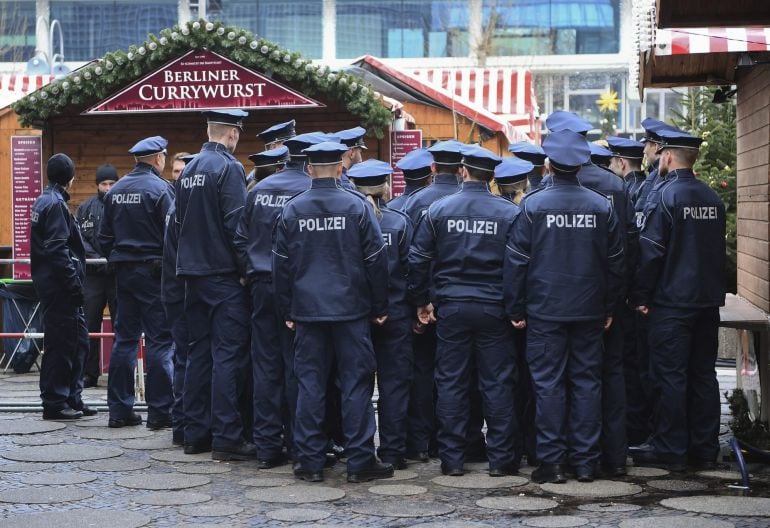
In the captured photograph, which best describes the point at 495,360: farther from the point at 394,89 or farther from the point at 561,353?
the point at 394,89

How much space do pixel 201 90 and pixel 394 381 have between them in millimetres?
6361

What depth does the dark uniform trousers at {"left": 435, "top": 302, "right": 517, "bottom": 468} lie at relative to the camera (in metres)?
7.97

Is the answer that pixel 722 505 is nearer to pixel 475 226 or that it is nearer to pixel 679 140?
pixel 475 226

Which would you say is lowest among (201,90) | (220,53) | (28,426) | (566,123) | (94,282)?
(28,426)

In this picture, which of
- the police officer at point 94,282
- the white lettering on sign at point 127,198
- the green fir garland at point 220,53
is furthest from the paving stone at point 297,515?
the green fir garland at point 220,53

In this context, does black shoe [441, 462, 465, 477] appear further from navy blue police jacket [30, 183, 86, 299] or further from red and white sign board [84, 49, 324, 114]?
red and white sign board [84, 49, 324, 114]

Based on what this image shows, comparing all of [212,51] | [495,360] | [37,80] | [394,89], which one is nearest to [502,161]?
[495,360]

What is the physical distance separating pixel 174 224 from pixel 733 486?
4.21 meters

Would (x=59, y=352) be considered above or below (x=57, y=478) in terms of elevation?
above

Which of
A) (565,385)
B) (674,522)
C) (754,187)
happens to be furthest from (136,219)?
(674,522)

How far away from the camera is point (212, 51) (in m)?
13.7

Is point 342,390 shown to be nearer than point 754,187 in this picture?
Yes

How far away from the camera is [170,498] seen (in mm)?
7254

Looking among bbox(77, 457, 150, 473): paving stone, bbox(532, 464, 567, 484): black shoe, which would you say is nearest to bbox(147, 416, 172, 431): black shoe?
bbox(77, 457, 150, 473): paving stone
